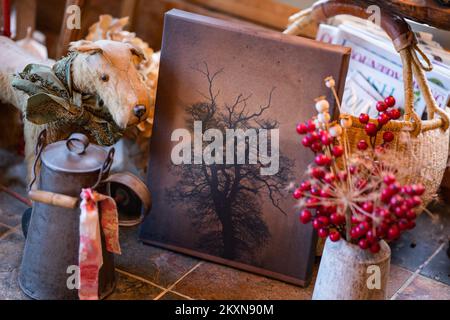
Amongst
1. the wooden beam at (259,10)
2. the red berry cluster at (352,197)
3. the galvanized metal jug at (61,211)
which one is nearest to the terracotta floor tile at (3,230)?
the galvanized metal jug at (61,211)

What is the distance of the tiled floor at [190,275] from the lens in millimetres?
1663

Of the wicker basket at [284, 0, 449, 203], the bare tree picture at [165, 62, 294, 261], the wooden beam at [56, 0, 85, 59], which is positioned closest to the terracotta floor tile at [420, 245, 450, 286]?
the wicker basket at [284, 0, 449, 203]

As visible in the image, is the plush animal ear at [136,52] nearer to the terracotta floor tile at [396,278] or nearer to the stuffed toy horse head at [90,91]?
the stuffed toy horse head at [90,91]

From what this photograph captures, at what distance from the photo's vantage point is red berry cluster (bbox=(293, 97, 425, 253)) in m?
1.34

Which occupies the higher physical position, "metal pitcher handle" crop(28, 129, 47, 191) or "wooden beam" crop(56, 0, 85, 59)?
"wooden beam" crop(56, 0, 85, 59)

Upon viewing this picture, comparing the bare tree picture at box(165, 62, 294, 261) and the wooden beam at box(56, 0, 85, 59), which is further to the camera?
the wooden beam at box(56, 0, 85, 59)

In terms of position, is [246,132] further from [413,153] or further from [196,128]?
[413,153]

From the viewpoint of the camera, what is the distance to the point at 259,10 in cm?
254

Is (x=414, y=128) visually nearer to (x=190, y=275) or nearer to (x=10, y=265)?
(x=190, y=275)

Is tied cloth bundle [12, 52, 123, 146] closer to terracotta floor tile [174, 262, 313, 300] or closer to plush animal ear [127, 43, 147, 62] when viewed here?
plush animal ear [127, 43, 147, 62]

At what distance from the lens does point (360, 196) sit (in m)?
1.41

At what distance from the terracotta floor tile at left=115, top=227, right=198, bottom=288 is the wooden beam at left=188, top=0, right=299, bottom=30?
1067mm

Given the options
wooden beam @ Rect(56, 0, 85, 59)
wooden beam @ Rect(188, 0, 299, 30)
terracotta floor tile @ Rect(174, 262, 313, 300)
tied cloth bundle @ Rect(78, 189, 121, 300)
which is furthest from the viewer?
wooden beam @ Rect(188, 0, 299, 30)
